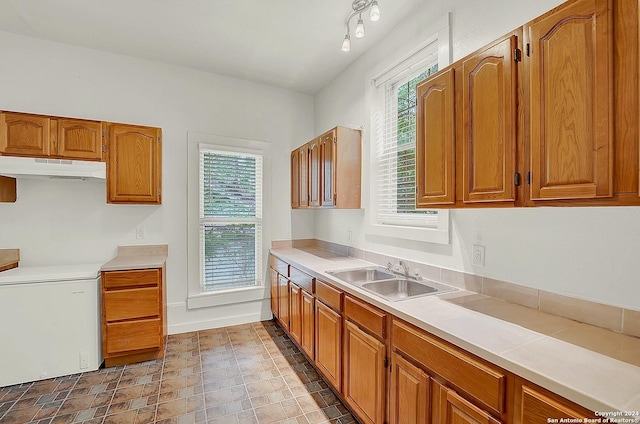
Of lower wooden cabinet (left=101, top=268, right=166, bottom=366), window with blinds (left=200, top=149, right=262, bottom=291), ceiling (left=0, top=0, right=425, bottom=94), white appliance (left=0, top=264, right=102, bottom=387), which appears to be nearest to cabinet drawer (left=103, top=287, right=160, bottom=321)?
lower wooden cabinet (left=101, top=268, right=166, bottom=366)

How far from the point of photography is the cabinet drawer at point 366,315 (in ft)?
5.28

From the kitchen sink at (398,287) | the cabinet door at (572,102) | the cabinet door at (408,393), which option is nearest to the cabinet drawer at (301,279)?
the kitchen sink at (398,287)

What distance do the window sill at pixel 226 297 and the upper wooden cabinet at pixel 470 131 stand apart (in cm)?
261

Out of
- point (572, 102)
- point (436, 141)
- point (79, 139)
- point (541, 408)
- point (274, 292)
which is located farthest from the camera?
point (274, 292)

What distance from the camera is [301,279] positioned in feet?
8.77

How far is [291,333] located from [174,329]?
1.43 metres

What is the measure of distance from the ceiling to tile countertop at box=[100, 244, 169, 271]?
2.09 m

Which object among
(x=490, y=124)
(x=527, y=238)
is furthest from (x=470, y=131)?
(x=527, y=238)

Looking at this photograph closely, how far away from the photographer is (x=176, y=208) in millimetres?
3311

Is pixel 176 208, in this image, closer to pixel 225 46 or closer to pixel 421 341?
pixel 225 46

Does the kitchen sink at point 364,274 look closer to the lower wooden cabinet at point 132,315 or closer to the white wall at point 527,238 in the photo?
the white wall at point 527,238

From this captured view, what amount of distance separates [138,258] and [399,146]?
285 cm

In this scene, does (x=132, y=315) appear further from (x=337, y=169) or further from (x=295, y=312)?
(x=337, y=169)

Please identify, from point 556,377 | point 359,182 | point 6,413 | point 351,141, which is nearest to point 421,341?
point 556,377
